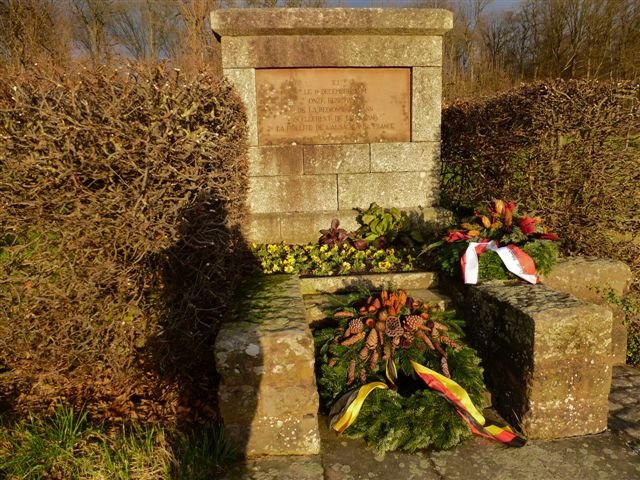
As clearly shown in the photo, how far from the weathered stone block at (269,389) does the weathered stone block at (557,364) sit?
1.24 metres

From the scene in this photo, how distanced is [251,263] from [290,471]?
2.13m

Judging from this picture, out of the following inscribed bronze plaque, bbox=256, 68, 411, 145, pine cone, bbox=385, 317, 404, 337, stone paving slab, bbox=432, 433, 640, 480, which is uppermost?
inscribed bronze plaque, bbox=256, 68, 411, 145

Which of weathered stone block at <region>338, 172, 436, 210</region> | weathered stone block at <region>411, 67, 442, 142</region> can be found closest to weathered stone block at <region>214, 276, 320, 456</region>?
weathered stone block at <region>338, 172, 436, 210</region>

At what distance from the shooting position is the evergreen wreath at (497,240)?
318 cm

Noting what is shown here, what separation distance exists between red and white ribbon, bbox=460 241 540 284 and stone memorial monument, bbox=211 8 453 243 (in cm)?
167

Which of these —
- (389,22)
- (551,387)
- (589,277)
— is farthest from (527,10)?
(551,387)

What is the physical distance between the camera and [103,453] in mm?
2221

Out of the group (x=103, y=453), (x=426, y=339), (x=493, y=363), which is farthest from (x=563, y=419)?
(x=103, y=453)

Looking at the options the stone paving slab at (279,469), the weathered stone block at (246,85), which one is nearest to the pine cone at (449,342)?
the stone paving slab at (279,469)

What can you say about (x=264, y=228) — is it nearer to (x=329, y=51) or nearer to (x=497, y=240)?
(x=329, y=51)

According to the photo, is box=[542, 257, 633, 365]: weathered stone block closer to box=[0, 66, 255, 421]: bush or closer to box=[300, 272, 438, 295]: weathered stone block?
box=[300, 272, 438, 295]: weathered stone block

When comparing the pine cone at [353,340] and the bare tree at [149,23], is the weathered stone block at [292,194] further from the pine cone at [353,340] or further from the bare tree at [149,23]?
the bare tree at [149,23]

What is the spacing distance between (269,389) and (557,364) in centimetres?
162

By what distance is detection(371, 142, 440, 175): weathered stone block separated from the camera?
190 inches
